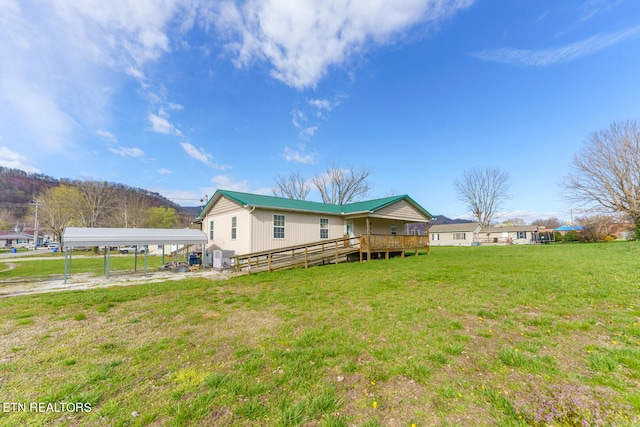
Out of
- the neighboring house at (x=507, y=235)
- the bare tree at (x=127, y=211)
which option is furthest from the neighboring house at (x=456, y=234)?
the bare tree at (x=127, y=211)

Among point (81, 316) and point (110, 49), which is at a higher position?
point (110, 49)

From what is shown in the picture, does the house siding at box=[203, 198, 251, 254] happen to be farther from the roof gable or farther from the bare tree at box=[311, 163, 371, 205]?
the roof gable

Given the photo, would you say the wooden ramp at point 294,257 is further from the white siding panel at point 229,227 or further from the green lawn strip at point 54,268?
the green lawn strip at point 54,268

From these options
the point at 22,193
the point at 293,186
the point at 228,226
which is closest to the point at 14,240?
the point at 22,193

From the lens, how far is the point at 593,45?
1212cm

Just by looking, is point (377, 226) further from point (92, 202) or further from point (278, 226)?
point (92, 202)

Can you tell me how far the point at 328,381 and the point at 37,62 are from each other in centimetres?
1553

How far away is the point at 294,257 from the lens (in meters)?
14.0

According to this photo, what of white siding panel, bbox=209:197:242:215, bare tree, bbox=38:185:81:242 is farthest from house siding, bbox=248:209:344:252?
bare tree, bbox=38:185:81:242

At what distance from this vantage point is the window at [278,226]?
14.4 meters

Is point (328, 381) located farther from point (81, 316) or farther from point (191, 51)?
point (191, 51)

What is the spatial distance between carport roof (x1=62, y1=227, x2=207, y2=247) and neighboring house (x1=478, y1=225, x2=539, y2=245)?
48.1 meters

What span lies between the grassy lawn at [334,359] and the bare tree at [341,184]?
31094 mm

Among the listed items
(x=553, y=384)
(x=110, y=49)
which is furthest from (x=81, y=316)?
(x=110, y=49)
